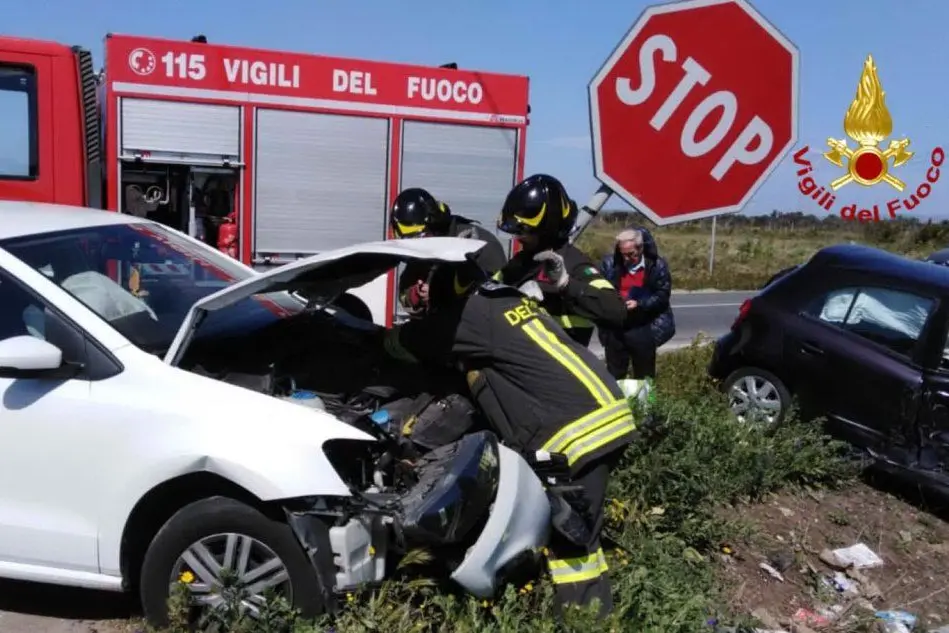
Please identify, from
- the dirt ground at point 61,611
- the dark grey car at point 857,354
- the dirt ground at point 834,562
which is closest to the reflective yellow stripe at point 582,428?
the dirt ground at point 834,562

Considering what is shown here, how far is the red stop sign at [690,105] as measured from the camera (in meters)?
2.91

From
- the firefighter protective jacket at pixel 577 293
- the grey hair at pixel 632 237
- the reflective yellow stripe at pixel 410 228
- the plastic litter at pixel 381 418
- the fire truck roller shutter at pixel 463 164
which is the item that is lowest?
the plastic litter at pixel 381 418

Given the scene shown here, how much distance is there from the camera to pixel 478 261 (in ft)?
13.7

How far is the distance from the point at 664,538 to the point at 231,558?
1.95 metres

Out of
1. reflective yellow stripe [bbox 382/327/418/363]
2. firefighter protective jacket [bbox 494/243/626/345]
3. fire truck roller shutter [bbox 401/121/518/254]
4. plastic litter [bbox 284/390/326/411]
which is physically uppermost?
fire truck roller shutter [bbox 401/121/518/254]

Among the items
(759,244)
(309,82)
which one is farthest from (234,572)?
(759,244)

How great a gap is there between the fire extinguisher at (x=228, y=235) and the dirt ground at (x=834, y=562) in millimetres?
5013

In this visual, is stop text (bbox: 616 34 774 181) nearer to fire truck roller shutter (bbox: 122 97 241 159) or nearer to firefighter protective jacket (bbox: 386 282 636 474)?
firefighter protective jacket (bbox: 386 282 636 474)

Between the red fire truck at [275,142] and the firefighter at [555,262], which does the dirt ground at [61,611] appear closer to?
the firefighter at [555,262]

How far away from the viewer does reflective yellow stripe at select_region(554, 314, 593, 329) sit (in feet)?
14.3

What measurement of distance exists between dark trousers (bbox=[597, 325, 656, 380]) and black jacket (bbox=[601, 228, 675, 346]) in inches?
2.2

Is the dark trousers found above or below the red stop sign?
below

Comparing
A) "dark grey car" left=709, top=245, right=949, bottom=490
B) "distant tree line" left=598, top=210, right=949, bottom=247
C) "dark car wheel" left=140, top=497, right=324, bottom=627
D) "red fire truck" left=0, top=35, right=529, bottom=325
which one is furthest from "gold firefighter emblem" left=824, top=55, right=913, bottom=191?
"distant tree line" left=598, top=210, right=949, bottom=247

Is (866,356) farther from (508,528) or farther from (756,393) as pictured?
(508,528)
